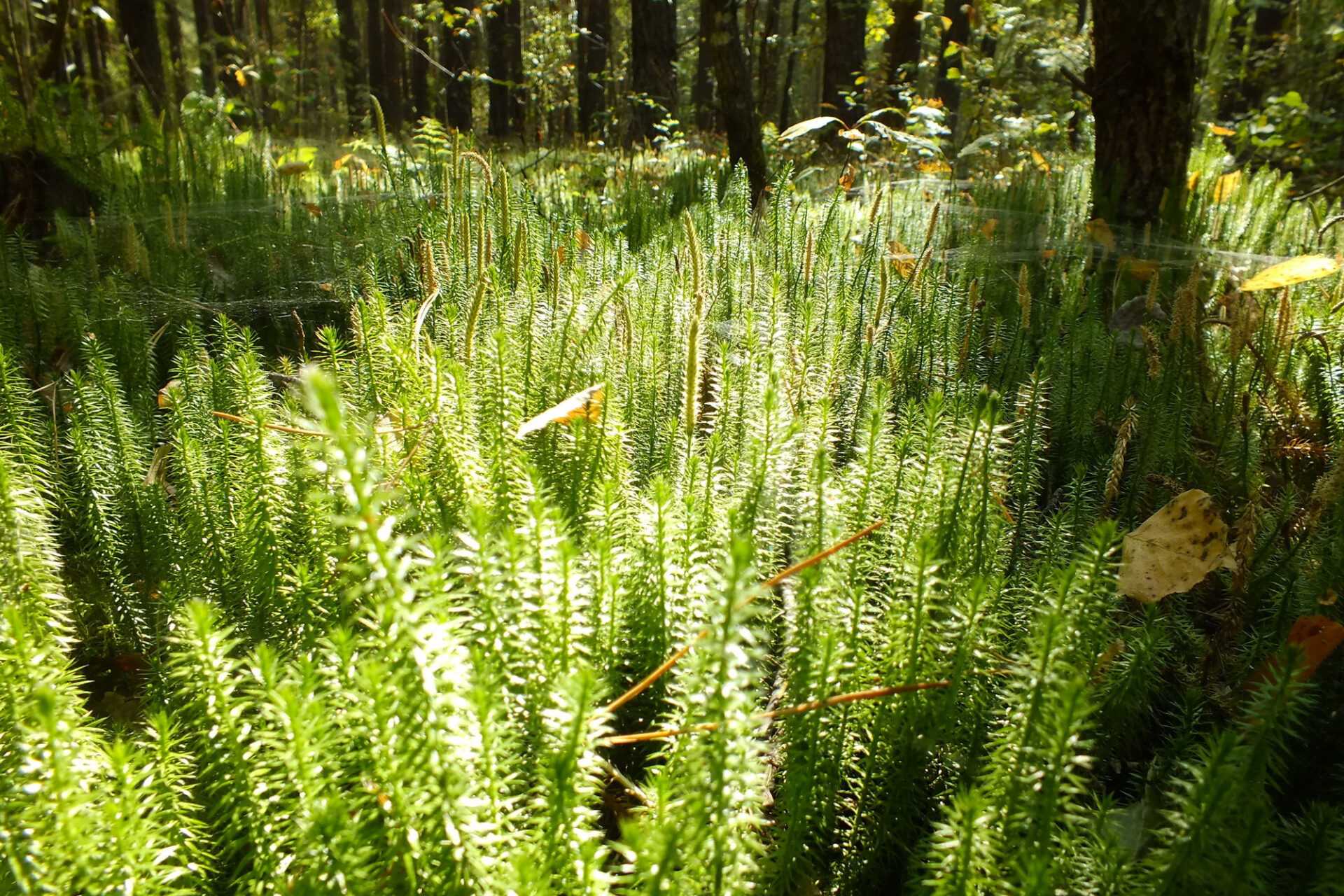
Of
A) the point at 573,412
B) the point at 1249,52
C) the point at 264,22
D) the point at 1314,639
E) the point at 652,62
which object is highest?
the point at 264,22

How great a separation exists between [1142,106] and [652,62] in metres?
7.14

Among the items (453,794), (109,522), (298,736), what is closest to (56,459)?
(109,522)

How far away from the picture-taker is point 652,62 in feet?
32.1

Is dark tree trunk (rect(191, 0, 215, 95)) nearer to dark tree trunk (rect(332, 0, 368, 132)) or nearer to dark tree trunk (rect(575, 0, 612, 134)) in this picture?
dark tree trunk (rect(332, 0, 368, 132))

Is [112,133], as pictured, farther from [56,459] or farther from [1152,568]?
[1152,568]

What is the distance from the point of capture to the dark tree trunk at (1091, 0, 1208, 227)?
367 centimetres

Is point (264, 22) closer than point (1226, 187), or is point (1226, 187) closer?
point (1226, 187)

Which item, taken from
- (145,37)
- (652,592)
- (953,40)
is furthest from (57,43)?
(953,40)

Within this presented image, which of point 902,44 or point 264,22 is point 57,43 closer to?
point 902,44

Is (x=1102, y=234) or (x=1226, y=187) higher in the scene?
(x=1226, y=187)

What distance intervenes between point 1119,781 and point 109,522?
1.67m

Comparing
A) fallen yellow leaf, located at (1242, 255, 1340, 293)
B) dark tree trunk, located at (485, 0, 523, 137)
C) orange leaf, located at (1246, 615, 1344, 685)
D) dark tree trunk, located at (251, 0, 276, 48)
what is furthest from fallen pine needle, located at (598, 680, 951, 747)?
dark tree trunk, located at (251, 0, 276, 48)

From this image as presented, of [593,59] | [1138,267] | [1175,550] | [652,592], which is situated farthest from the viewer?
[593,59]

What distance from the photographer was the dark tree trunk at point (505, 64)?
14.2m
